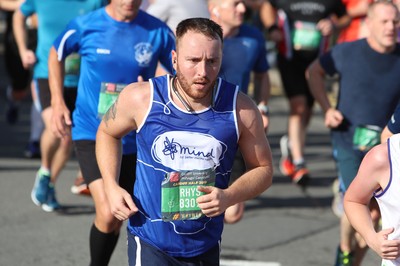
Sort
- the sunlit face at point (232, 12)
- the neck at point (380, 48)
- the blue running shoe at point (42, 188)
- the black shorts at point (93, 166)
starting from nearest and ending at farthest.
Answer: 1. the black shorts at point (93, 166)
2. the neck at point (380, 48)
3. the sunlit face at point (232, 12)
4. the blue running shoe at point (42, 188)

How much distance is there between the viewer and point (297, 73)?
10.9 meters

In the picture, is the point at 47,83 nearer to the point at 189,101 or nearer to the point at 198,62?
the point at 189,101

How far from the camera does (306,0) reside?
1086cm

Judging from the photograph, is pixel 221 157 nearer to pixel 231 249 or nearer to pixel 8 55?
pixel 231 249

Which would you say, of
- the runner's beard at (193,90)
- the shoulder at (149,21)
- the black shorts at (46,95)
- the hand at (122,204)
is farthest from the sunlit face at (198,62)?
the black shorts at (46,95)

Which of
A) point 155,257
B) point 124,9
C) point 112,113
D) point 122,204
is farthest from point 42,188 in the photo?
point 122,204

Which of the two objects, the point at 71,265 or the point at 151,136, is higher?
the point at 151,136

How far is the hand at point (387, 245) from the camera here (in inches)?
185

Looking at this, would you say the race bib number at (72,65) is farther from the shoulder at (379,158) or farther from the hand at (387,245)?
the hand at (387,245)

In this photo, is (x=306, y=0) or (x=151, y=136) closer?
(x=151, y=136)

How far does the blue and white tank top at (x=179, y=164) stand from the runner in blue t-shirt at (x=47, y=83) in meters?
3.73

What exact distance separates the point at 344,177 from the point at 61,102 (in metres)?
1.94

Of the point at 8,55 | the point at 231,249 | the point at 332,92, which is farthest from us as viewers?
the point at 332,92

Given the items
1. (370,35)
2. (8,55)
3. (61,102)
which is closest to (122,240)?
(61,102)
